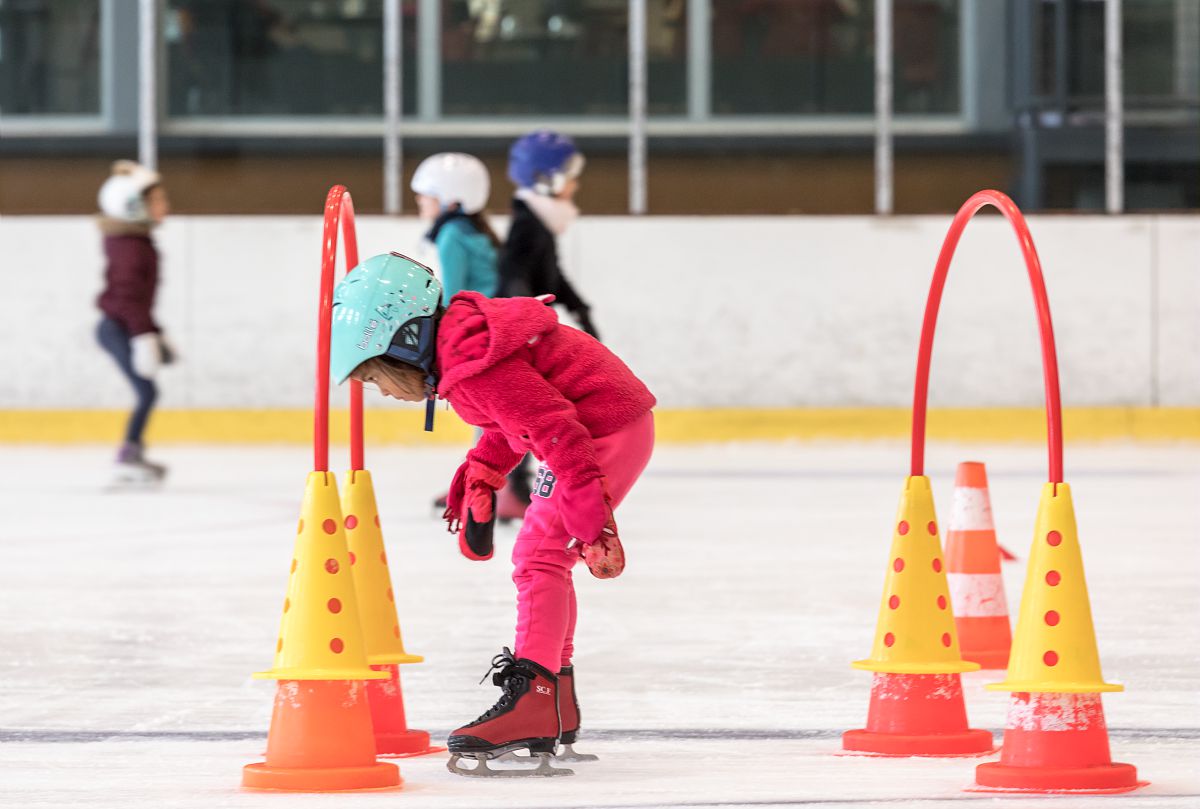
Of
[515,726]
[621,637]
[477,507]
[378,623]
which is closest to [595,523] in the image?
[477,507]

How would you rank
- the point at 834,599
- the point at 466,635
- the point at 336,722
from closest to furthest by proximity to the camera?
the point at 336,722 → the point at 466,635 → the point at 834,599

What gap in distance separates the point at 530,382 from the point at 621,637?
2.23m

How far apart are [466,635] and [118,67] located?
9.83 m

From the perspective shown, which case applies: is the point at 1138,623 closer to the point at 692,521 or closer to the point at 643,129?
the point at 692,521

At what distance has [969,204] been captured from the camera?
4258 millimetres

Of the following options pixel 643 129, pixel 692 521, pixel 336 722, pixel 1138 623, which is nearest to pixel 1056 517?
pixel 336 722

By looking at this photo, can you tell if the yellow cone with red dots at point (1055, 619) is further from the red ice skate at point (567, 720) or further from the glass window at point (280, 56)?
the glass window at point (280, 56)

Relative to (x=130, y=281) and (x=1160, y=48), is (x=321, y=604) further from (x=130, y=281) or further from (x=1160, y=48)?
(x=1160, y=48)

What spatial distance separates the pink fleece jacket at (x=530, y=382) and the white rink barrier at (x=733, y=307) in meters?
9.58

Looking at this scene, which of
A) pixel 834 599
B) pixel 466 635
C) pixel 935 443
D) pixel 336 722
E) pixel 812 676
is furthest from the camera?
pixel 935 443

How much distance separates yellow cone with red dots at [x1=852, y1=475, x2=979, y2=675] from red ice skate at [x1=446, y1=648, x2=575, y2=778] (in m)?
0.65

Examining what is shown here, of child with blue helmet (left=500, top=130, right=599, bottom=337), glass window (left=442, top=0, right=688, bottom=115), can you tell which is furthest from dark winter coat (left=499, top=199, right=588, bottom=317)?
glass window (left=442, top=0, right=688, bottom=115)

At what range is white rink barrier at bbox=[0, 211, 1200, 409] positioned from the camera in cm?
Answer: 1350

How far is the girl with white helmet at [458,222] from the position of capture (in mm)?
8484
